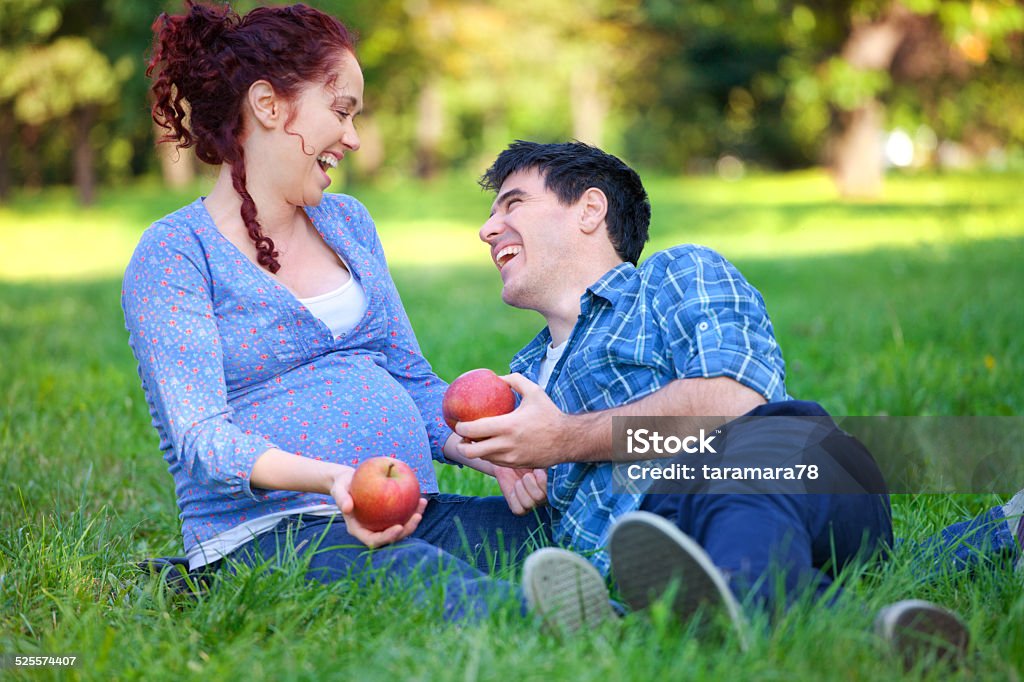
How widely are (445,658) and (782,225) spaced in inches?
605

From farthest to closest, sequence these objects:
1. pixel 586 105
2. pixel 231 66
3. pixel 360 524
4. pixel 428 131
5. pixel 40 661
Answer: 1. pixel 586 105
2. pixel 428 131
3. pixel 231 66
4. pixel 360 524
5. pixel 40 661

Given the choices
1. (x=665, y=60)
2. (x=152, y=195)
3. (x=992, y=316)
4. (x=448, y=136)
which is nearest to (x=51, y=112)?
(x=152, y=195)

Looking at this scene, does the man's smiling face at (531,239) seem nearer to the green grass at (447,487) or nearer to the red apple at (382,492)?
the red apple at (382,492)

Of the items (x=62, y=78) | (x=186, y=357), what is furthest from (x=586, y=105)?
(x=186, y=357)

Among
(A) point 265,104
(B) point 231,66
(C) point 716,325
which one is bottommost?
(C) point 716,325

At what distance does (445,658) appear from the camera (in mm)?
2367

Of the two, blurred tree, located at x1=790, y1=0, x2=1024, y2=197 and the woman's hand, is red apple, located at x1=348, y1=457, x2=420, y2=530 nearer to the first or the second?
the woman's hand

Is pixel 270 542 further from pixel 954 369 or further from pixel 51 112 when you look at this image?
pixel 51 112

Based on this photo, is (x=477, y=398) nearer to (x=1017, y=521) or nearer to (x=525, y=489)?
(x=525, y=489)

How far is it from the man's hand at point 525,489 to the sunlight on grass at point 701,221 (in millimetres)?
9994

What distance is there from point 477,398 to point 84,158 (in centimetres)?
2631

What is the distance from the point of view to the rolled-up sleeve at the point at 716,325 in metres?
2.83

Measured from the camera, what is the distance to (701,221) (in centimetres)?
1803

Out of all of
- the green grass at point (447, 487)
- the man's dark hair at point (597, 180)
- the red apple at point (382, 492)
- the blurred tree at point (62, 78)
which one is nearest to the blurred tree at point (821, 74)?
the green grass at point (447, 487)
